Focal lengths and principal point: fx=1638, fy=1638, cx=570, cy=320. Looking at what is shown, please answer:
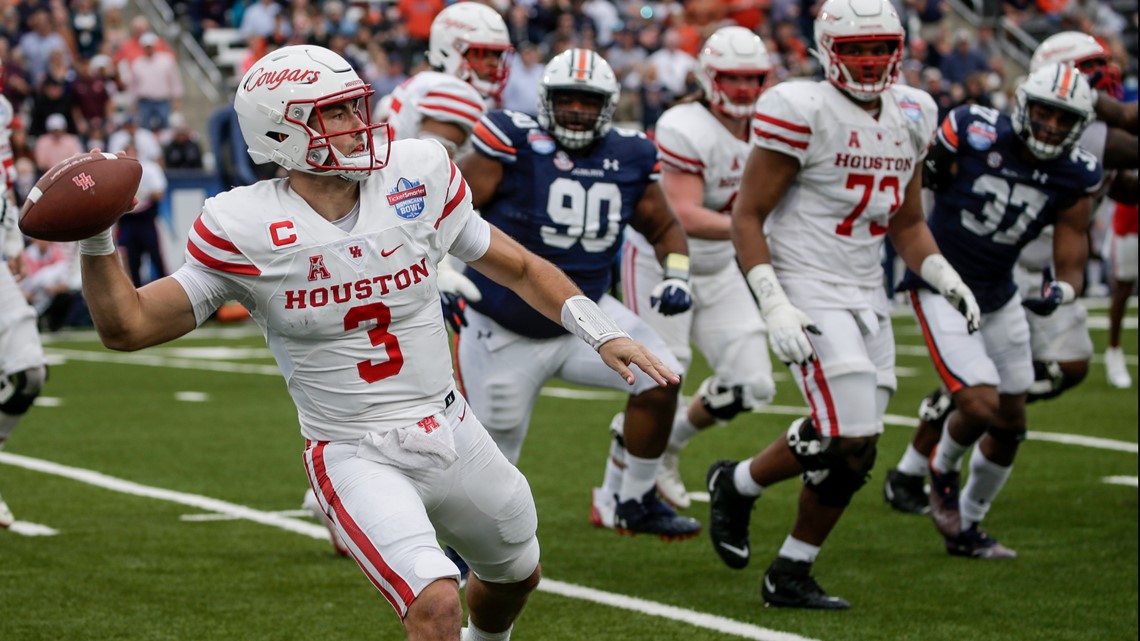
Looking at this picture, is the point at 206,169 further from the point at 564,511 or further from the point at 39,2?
the point at 564,511

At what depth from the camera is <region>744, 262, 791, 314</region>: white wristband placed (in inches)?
207

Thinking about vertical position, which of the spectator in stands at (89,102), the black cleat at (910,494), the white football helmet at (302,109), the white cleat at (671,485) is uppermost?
the white football helmet at (302,109)

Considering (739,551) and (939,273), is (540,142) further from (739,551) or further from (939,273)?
(739,551)

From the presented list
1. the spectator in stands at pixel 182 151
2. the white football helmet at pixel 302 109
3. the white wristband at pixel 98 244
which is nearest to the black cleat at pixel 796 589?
the white football helmet at pixel 302 109

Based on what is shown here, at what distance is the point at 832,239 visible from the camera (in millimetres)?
5543

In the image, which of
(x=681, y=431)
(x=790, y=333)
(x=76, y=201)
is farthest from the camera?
(x=681, y=431)

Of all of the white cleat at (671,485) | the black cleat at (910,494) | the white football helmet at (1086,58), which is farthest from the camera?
the white football helmet at (1086,58)

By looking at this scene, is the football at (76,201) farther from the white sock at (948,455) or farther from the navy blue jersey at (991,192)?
the white sock at (948,455)

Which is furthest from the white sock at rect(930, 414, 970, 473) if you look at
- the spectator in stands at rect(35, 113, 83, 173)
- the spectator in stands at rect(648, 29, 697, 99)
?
the spectator in stands at rect(648, 29, 697, 99)

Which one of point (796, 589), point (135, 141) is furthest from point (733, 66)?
point (135, 141)

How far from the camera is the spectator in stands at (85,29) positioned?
18438 millimetres

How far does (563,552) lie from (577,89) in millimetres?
1809

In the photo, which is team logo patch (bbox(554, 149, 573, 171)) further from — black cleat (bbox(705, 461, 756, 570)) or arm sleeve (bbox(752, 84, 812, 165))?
black cleat (bbox(705, 461, 756, 570))

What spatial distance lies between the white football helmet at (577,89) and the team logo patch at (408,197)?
189 centimetres
